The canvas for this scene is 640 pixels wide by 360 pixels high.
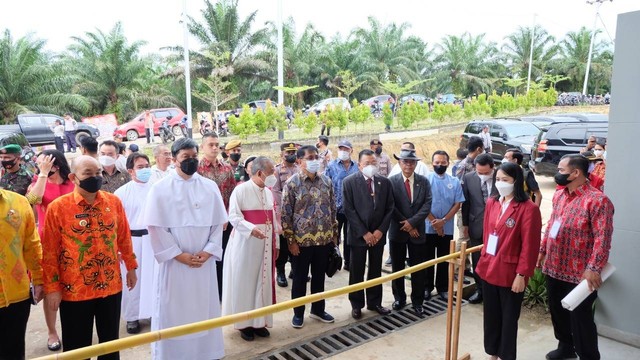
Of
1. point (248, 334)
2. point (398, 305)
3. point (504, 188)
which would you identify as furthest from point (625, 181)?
point (248, 334)

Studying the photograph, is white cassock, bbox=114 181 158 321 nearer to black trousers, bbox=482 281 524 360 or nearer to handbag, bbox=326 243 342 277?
handbag, bbox=326 243 342 277

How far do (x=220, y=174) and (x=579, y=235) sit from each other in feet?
12.8

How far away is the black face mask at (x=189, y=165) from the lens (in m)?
3.83

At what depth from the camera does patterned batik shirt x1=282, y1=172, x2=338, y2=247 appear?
4.77m

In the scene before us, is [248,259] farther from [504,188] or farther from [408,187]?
[504,188]

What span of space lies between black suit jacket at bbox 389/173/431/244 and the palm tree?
23349 mm

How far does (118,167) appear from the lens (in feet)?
18.4

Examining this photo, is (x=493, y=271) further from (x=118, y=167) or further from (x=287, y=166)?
(x=118, y=167)

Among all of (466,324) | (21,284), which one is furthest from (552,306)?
(21,284)

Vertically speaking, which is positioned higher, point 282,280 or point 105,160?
point 105,160

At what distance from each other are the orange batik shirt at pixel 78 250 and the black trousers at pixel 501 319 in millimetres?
2970

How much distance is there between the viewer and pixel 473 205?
550 centimetres

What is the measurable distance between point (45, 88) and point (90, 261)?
25.0 metres

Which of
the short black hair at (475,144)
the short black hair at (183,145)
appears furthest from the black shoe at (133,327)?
the short black hair at (475,144)
